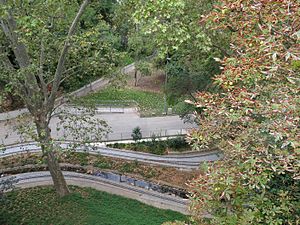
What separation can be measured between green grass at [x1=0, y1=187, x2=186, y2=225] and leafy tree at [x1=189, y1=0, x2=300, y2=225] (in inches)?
297

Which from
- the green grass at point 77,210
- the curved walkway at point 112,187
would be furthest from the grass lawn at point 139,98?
the green grass at point 77,210

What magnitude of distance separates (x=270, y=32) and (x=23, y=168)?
1344cm

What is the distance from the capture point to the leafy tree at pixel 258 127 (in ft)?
12.2

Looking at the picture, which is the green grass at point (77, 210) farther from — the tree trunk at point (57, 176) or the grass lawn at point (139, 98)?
the grass lawn at point (139, 98)

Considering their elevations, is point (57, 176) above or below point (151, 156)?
above

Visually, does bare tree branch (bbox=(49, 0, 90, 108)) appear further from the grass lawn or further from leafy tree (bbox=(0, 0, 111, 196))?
the grass lawn

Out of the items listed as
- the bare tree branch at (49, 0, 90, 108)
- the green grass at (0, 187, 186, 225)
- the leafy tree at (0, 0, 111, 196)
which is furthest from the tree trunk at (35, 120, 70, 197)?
the bare tree branch at (49, 0, 90, 108)

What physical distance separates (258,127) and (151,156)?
40.7 feet

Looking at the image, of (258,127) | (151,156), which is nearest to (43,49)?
(258,127)

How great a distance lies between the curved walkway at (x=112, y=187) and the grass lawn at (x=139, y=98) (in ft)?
31.2

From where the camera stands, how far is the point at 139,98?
83.8 feet

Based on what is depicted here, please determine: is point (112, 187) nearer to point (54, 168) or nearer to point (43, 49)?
point (54, 168)

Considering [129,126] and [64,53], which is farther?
[129,126]

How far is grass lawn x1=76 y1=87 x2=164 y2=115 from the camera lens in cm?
2364
